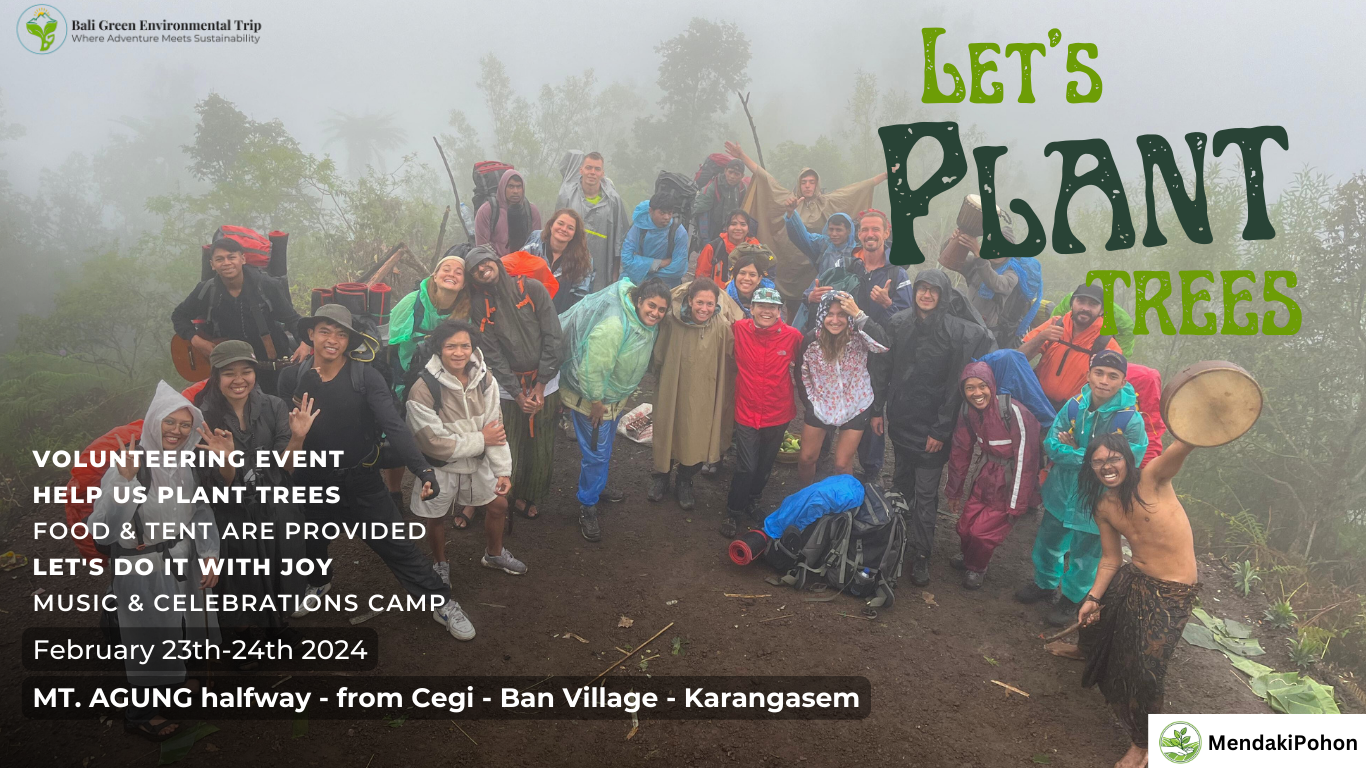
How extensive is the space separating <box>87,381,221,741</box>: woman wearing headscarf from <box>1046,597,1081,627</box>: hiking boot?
557 centimetres

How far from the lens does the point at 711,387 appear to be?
18.5 ft

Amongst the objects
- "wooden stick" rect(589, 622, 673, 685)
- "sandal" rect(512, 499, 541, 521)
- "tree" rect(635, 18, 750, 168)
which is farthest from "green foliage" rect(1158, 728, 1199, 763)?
"tree" rect(635, 18, 750, 168)

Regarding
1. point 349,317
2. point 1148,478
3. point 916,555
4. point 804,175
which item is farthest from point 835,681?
point 804,175

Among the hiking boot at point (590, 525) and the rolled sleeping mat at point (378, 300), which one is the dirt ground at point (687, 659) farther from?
the rolled sleeping mat at point (378, 300)

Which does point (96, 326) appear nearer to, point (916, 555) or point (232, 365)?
point (232, 365)

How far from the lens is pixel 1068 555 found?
4.89 meters

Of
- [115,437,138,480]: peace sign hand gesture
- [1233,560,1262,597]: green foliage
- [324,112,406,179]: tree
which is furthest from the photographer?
[324,112,406,179]: tree

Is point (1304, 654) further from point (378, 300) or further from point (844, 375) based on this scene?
point (378, 300)

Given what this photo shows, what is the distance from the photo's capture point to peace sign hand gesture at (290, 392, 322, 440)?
3611 mm

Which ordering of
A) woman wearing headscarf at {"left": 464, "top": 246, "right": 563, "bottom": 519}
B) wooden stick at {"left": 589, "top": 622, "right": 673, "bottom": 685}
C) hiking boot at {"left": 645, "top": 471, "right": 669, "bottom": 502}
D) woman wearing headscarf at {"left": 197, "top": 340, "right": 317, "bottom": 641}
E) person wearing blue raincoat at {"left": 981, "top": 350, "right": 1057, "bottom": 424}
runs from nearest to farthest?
1. woman wearing headscarf at {"left": 197, "top": 340, "right": 317, "bottom": 641}
2. wooden stick at {"left": 589, "top": 622, "right": 673, "bottom": 685}
3. woman wearing headscarf at {"left": 464, "top": 246, "right": 563, "bottom": 519}
4. person wearing blue raincoat at {"left": 981, "top": 350, "right": 1057, "bottom": 424}
5. hiking boot at {"left": 645, "top": 471, "right": 669, "bottom": 502}

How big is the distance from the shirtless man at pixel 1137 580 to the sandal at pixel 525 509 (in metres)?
4.24

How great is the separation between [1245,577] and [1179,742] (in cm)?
335

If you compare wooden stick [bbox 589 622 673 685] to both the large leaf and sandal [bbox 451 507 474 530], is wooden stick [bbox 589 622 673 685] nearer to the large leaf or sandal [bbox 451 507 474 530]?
sandal [bbox 451 507 474 530]

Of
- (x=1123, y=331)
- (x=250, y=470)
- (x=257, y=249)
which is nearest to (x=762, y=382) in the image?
(x=1123, y=331)
